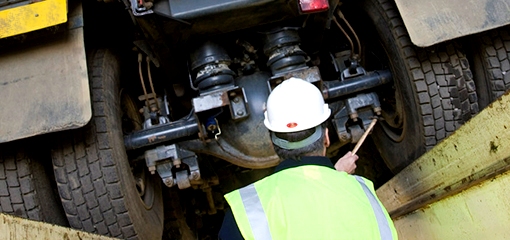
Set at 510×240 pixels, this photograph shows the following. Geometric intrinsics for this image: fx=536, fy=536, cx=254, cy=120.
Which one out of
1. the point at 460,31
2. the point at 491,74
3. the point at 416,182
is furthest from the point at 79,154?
the point at 491,74

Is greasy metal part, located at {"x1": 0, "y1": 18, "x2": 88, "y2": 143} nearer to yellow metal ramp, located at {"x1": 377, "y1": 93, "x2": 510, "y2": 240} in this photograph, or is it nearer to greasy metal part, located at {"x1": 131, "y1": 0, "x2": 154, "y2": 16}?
greasy metal part, located at {"x1": 131, "y1": 0, "x2": 154, "y2": 16}

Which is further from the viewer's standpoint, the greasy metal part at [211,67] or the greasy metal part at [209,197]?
the greasy metal part at [209,197]

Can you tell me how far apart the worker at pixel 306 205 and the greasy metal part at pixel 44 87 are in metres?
0.94

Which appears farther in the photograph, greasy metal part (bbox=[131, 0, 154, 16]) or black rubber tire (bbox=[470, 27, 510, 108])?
black rubber tire (bbox=[470, 27, 510, 108])

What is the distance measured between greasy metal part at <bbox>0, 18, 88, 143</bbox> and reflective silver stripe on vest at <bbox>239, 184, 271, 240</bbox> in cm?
95

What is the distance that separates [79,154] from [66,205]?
252 millimetres

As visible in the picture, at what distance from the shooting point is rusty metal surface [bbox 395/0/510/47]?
226 centimetres

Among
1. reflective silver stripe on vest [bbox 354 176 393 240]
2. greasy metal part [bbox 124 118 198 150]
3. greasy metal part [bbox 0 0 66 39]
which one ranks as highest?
greasy metal part [bbox 0 0 66 39]

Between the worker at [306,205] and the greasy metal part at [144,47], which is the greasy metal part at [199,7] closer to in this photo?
the greasy metal part at [144,47]

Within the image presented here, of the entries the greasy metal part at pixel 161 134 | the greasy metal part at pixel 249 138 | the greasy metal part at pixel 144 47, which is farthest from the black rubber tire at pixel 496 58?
the greasy metal part at pixel 144 47

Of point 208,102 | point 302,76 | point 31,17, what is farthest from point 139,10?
point 302,76

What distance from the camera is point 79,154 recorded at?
240cm

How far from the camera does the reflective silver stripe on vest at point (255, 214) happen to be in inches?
58.6

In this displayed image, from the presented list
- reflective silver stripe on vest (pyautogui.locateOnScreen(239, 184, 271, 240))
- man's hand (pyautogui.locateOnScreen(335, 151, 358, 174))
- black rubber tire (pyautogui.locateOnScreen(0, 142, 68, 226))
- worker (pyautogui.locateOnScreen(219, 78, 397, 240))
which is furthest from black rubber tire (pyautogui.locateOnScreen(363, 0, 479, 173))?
black rubber tire (pyautogui.locateOnScreen(0, 142, 68, 226))
